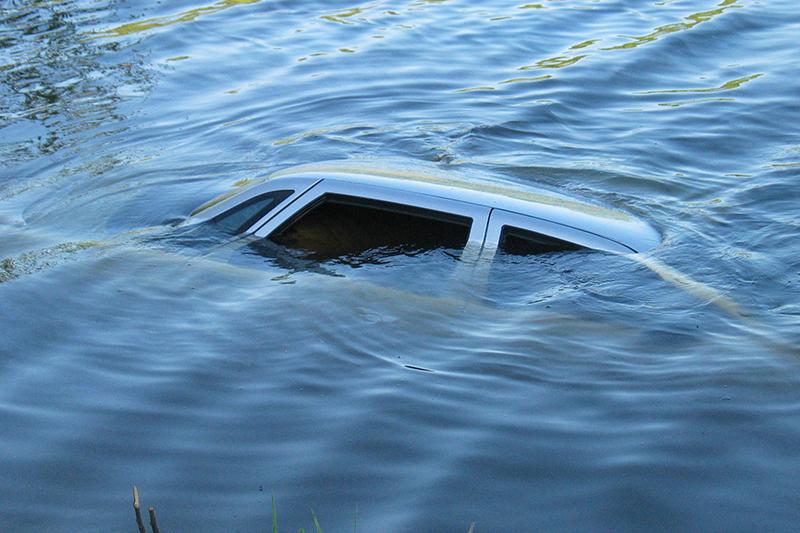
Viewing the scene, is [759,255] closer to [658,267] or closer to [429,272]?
[658,267]

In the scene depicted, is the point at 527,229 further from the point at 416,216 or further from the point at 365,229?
the point at 365,229

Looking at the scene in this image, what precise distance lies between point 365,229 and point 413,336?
2.59 feet

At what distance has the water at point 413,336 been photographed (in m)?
4.65

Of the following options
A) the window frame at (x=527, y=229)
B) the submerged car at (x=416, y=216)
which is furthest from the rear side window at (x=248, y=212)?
the window frame at (x=527, y=229)

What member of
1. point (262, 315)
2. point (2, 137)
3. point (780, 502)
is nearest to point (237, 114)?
point (2, 137)

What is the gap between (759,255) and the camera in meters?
7.56

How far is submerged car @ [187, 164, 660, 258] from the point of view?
6102 mm

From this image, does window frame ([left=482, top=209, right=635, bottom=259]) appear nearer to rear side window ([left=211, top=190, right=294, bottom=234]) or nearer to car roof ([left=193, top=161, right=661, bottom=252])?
car roof ([left=193, top=161, right=661, bottom=252])

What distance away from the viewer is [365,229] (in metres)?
6.52

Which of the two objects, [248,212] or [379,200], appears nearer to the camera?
[379,200]

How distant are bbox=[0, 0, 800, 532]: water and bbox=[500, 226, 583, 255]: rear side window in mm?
114

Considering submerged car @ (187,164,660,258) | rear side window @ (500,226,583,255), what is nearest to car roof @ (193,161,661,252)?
submerged car @ (187,164,660,258)

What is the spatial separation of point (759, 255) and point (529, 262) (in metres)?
2.26

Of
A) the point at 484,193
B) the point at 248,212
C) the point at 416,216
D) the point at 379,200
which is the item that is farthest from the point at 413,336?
the point at 248,212
